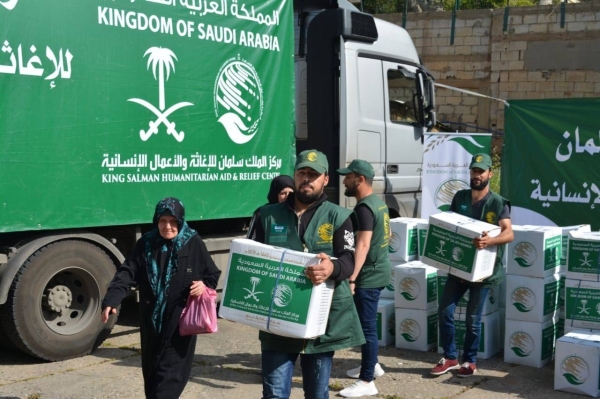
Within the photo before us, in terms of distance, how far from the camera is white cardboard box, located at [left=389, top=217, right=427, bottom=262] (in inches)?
298

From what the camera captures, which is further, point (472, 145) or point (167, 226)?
point (472, 145)

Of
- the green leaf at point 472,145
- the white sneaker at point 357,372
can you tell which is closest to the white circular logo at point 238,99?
the white sneaker at point 357,372

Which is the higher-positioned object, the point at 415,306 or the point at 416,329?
the point at 415,306

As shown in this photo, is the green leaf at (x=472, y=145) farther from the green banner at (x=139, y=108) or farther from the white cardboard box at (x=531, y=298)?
the white cardboard box at (x=531, y=298)

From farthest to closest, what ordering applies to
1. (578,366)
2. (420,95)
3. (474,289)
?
1. (420,95)
2. (474,289)
3. (578,366)

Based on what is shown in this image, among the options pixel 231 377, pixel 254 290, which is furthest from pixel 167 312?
pixel 231 377

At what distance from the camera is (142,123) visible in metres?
6.96

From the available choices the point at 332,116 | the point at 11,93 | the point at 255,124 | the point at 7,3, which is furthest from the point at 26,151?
the point at 332,116

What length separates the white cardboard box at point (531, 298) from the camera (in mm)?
6734

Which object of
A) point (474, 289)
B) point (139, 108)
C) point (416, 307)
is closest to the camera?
point (474, 289)

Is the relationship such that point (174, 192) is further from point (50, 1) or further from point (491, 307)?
point (491, 307)

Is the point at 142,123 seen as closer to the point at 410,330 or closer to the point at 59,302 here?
the point at 59,302

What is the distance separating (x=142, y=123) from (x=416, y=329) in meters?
2.99

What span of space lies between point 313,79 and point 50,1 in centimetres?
338
